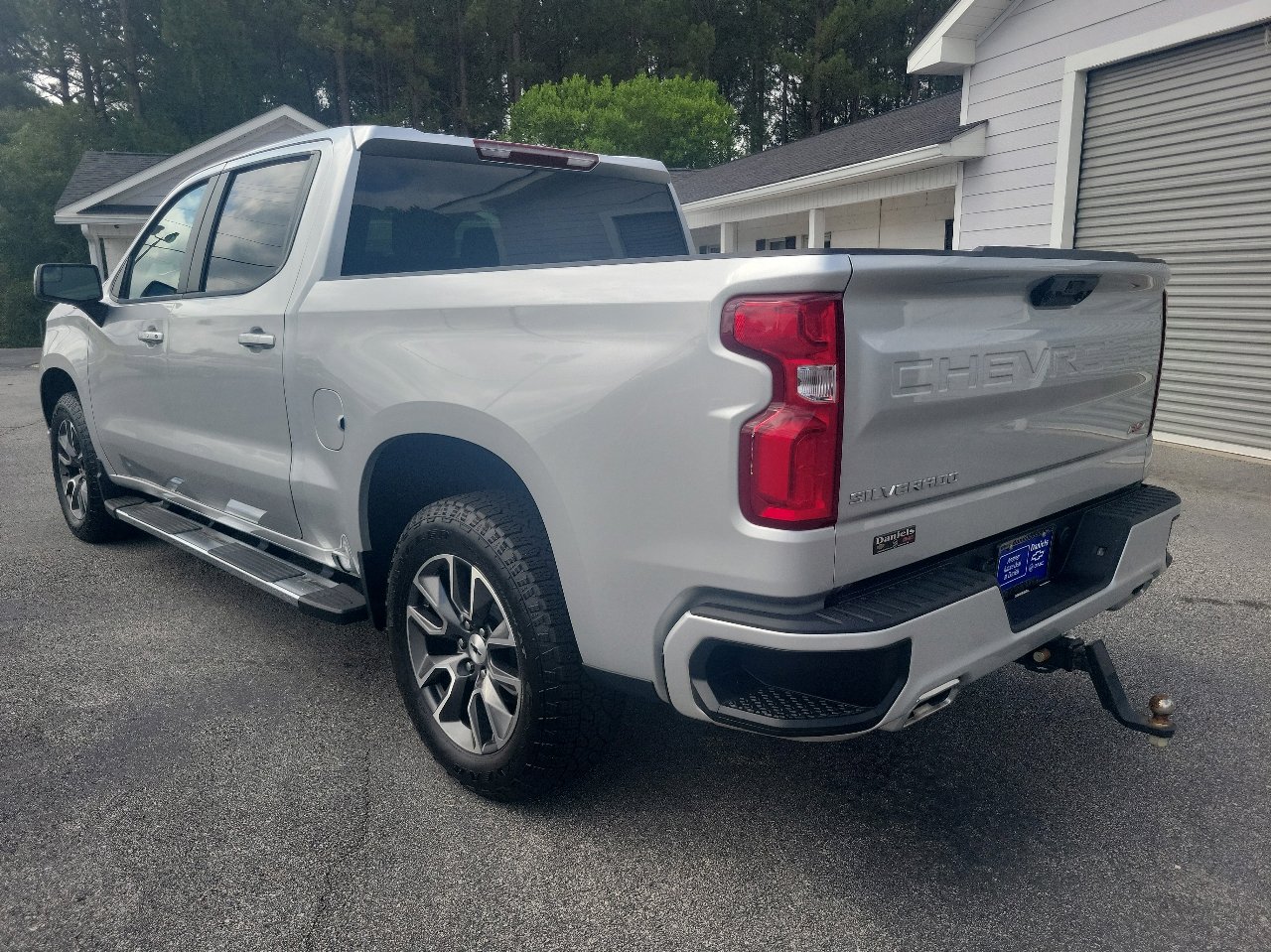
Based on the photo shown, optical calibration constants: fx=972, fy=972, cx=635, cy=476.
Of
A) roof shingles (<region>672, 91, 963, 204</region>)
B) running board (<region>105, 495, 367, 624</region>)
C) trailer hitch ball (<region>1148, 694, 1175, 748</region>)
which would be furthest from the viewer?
roof shingles (<region>672, 91, 963, 204</region>)

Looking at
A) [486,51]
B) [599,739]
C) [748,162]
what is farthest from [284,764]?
[486,51]

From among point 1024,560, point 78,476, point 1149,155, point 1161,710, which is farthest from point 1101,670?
point 1149,155

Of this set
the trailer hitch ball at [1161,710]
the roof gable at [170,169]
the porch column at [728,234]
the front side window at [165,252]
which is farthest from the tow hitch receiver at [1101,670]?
the roof gable at [170,169]

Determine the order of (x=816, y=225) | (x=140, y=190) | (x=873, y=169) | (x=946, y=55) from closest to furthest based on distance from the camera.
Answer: (x=946, y=55)
(x=873, y=169)
(x=816, y=225)
(x=140, y=190)

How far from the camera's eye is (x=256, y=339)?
3.51 metres

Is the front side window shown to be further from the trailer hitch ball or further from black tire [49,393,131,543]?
the trailer hitch ball

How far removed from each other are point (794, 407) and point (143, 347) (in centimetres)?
350

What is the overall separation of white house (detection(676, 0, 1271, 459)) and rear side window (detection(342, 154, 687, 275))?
6293 millimetres

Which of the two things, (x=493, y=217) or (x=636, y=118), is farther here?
(x=636, y=118)

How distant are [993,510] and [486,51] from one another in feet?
136

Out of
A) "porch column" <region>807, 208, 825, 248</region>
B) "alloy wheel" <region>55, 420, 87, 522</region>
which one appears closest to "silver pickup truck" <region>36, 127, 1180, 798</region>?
"alloy wheel" <region>55, 420, 87, 522</region>

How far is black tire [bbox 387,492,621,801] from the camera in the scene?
2551mm

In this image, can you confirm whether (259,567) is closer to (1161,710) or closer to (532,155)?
(532,155)

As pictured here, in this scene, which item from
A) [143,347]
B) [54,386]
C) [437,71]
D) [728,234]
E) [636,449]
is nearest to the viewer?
[636,449]
